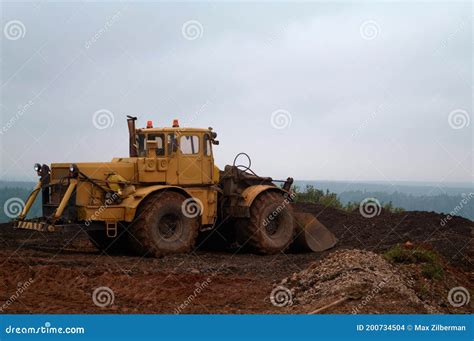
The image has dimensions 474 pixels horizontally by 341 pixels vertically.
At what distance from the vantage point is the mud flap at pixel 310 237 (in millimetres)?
16969

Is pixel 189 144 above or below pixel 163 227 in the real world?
above

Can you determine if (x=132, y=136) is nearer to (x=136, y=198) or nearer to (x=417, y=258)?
(x=136, y=198)

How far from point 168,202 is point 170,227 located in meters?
0.59

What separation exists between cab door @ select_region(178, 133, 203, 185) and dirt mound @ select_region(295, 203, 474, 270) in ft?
13.7

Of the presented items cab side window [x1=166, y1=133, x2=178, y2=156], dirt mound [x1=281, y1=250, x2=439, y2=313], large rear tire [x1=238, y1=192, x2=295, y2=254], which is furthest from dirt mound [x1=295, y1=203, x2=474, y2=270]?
cab side window [x1=166, y1=133, x2=178, y2=156]

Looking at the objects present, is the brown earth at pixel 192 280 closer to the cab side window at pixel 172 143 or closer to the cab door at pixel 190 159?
the cab door at pixel 190 159

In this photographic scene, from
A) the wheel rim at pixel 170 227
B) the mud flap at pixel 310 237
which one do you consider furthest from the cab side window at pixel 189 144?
the mud flap at pixel 310 237

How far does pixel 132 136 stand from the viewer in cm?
1608

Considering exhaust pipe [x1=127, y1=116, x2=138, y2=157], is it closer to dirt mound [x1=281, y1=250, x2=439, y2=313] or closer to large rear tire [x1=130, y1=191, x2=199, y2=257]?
large rear tire [x1=130, y1=191, x2=199, y2=257]

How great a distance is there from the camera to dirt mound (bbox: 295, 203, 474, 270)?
15435mm

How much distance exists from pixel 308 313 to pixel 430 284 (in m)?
3.07

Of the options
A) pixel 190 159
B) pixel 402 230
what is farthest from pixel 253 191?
pixel 402 230

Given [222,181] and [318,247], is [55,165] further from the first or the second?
[318,247]

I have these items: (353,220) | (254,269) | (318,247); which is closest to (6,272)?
(254,269)
